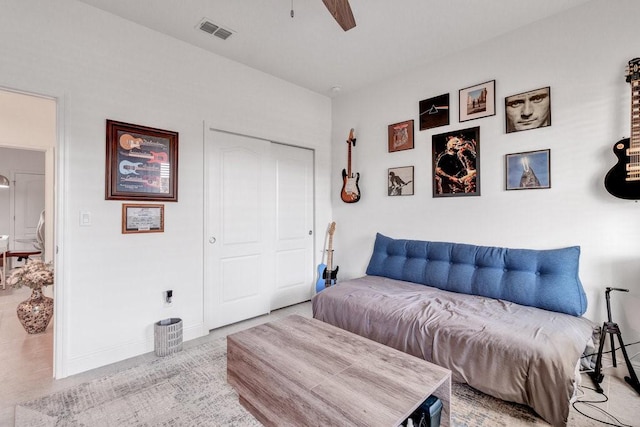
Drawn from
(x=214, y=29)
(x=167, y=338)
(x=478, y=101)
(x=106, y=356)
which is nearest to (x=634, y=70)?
(x=478, y=101)

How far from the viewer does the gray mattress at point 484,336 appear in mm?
1589

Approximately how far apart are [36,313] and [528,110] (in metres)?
4.81

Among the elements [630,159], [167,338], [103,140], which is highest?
[103,140]

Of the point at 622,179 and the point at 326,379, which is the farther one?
the point at 622,179

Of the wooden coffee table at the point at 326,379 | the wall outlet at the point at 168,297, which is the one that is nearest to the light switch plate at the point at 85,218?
the wall outlet at the point at 168,297

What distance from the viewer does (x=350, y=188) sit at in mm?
3846

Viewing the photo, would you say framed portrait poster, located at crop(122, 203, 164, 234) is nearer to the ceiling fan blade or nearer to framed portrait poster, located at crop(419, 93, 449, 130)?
the ceiling fan blade

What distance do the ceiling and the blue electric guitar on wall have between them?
2.01 m

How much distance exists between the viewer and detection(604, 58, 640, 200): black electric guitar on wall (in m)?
1.97

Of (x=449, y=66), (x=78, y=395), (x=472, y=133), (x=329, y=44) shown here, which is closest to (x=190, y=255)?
(x=78, y=395)

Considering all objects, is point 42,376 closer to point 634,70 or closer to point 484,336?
point 484,336

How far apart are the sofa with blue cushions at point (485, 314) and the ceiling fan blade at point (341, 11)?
200 cm

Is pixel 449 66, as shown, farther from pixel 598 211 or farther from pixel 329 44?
pixel 598 211

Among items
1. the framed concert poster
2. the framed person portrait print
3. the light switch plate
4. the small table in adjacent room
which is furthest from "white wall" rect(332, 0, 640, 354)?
the small table in adjacent room
